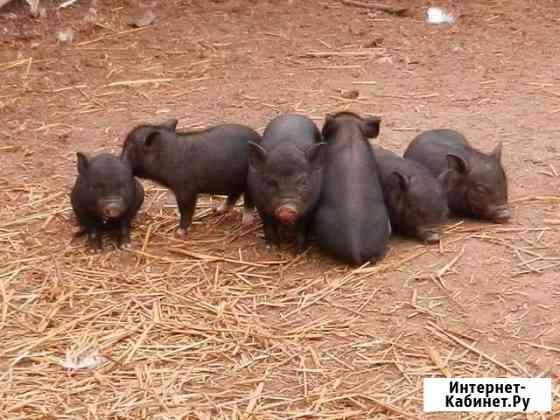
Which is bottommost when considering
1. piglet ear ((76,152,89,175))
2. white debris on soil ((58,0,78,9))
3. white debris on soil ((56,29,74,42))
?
piglet ear ((76,152,89,175))

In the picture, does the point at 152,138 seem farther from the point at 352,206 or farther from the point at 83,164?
the point at 352,206

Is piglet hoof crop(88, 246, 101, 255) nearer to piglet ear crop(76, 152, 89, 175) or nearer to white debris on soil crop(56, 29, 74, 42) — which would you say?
piglet ear crop(76, 152, 89, 175)

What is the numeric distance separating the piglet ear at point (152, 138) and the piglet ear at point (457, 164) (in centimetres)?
174

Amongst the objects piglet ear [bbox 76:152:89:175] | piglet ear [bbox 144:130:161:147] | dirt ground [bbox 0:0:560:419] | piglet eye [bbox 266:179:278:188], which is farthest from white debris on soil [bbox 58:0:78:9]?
piglet eye [bbox 266:179:278:188]

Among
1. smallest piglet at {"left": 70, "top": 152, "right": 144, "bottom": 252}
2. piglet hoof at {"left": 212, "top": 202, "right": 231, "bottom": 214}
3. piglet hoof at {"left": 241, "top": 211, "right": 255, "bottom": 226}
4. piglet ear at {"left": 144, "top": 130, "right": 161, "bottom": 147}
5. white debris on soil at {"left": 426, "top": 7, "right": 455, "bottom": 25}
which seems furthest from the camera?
white debris on soil at {"left": 426, "top": 7, "right": 455, "bottom": 25}

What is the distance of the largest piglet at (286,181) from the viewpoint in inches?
219

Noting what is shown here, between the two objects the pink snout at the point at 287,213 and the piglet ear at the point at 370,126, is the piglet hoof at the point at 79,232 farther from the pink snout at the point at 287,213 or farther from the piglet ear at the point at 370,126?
the piglet ear at the point at 370,126

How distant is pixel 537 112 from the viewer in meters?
7.76

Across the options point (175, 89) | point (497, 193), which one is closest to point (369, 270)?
point (497, 193)

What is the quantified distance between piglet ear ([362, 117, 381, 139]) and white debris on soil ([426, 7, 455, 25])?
400cm

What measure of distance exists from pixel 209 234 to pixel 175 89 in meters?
2.70

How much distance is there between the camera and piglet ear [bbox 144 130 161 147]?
5973mm

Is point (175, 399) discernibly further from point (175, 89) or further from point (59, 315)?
point (175, 89)

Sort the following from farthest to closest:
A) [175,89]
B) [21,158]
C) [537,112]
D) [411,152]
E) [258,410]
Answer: [175,89], [537,112], [21,158], [411,152], [258,410]
